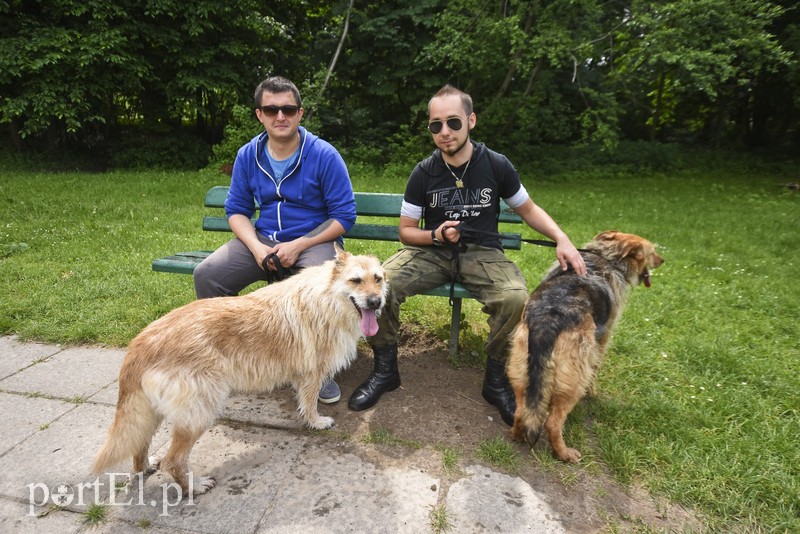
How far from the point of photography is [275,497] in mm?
2391

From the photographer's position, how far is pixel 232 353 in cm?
248

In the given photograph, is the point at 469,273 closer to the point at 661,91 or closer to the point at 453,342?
the point at 453,342

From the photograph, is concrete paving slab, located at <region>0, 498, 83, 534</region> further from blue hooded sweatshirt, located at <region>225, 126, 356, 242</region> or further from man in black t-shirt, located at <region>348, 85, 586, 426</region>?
blue hooded sweatshirt, located at <region>225, 126, 356, 242</region>

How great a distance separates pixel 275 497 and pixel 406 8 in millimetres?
15270

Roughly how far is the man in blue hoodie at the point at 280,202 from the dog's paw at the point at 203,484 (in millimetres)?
1054

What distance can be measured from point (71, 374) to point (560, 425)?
3623 millimetres

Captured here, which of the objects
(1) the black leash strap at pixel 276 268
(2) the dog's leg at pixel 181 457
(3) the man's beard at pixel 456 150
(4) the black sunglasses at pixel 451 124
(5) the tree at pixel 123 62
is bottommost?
(2) the dog's leg at pixel 181 457

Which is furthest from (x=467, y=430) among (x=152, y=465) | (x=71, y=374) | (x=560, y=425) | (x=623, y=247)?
(x=71, y=374)

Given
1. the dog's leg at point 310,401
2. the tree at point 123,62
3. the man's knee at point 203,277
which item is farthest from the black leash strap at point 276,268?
the tree at point 123,62

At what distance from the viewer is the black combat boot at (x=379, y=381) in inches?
127

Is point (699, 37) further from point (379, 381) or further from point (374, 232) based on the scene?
point (379, 381)

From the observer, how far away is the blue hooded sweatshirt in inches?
141

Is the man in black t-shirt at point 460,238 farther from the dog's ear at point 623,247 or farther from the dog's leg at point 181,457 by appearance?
the dog's leg at point 181,457

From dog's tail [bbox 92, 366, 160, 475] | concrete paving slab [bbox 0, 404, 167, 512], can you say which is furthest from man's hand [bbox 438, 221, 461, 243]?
concrete paving slab [bbox 0, 404, 167, 512]
